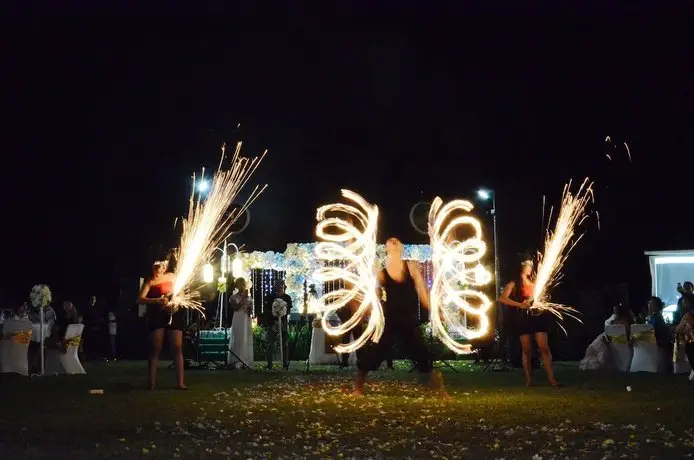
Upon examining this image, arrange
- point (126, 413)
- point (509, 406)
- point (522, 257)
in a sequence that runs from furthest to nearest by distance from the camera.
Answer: point (522, 257)
point (509, 406)
point (126, 413)

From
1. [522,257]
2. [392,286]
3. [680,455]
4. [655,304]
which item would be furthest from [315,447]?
[655,304]

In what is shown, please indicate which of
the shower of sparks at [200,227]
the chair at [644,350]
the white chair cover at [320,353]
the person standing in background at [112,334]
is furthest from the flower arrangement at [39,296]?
the chair at [644,350]

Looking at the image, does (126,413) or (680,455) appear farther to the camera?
(126,413)

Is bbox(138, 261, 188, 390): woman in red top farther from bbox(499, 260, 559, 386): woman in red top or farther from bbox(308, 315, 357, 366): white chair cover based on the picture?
bbox(308, 315, 357, 366): white chair cover

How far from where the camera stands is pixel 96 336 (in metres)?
24.8

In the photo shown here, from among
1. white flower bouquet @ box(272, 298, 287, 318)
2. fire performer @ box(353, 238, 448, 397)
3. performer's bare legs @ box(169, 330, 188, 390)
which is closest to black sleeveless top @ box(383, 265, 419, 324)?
fire performer @ box(353, 238, 448, 397)

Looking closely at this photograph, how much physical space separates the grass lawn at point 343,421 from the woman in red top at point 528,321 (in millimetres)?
426

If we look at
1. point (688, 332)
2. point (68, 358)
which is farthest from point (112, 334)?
point (688, 332)

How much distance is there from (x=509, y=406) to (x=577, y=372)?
7.68 meters

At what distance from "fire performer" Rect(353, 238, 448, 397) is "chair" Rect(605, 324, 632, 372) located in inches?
316

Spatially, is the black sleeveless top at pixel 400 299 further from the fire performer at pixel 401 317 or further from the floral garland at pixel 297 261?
the floral garland at pixel 297 261

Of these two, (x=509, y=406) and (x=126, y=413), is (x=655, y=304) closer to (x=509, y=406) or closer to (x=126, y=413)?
(x=509, y=406)

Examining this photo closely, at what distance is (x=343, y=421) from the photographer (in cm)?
863

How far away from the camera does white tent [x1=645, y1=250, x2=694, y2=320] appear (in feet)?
73.3
